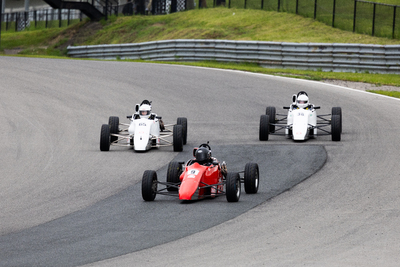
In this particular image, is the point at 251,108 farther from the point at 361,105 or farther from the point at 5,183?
the point at 5,183

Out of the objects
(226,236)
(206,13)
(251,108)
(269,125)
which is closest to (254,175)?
(226,236)

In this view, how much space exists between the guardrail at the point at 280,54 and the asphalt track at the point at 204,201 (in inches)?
207

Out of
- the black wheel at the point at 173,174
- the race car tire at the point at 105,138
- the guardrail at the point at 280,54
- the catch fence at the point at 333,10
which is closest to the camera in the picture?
the black wheel at the point at 173,174

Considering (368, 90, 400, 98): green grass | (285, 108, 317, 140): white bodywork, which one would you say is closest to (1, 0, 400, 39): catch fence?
(368, 90, 400, 98): green grass

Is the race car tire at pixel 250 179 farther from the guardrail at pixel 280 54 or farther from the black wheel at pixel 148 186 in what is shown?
the guardrail at pixel 280 54

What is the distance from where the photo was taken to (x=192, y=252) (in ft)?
26.2

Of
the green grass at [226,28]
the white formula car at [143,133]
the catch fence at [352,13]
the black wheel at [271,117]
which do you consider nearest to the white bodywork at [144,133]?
the white formula car at [143,133]

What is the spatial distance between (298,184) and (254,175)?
1239mm

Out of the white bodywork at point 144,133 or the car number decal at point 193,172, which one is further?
the white bodywork at point 144,133

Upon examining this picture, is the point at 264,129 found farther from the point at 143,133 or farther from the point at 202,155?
the point at 202,155

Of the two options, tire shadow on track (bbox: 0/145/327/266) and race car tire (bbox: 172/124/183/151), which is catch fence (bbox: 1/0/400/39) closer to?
race car tire (bbox: 172/124/183/151)

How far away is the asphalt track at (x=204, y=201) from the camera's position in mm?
8070

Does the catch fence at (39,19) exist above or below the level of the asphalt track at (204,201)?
above

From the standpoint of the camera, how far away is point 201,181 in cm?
1093
